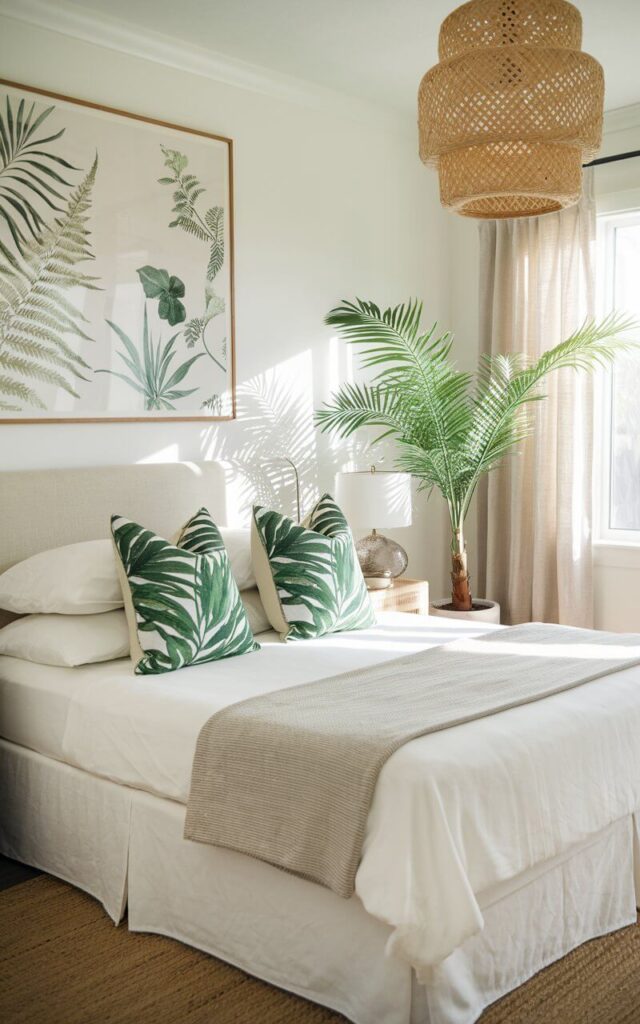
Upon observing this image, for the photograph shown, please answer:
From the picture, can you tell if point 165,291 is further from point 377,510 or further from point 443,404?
point 443,404

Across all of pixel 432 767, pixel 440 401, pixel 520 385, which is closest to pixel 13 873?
pixel 432 767

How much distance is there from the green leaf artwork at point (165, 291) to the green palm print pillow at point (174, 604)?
1140mm

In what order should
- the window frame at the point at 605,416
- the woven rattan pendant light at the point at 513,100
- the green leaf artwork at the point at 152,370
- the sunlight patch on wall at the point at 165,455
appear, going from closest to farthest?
1. the woven rattan pendant light at the point at 513,100
2. the green leaf artwork at the point at 152,370
3. the sunlight patch on wall at the point at 165,455
4. the window frame at the point at 605,416

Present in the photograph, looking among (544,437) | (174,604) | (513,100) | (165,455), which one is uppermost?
(513,100)

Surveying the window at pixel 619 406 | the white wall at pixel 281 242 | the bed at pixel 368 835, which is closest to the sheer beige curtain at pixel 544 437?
the window at pixel 619 406

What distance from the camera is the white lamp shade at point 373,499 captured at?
13.7ft

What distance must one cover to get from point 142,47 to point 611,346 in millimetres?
2235

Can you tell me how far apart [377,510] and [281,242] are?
123cm

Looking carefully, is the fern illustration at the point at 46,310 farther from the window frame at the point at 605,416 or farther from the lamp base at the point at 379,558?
the window frame at the point at 605,416

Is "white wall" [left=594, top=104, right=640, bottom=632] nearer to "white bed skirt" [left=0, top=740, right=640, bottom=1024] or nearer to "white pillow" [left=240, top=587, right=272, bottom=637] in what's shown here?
"white pillow" [left=240, top=587, right=272, bottom=637]

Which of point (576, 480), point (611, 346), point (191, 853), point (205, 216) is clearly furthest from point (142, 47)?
point (191, 853)

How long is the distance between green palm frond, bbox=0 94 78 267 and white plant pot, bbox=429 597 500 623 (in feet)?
7.68

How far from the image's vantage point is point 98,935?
2594 mm

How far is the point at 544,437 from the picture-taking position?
15.6ft
